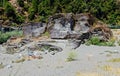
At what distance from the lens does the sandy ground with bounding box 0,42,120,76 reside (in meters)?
17.8

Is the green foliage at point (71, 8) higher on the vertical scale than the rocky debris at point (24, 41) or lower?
lower

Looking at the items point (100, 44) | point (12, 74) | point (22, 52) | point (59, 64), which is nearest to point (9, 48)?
point (22, 52)

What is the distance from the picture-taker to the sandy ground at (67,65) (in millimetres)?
17766

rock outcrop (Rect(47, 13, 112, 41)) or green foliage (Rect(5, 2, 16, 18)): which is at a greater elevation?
rock outcrop (Rect(47, 13, 112, 41))

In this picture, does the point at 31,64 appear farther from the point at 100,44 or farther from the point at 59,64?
the point at 100,44

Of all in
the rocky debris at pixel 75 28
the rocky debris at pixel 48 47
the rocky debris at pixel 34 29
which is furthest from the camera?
the rocky debris at pixel 34 29

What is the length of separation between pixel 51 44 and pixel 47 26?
15.6 feet

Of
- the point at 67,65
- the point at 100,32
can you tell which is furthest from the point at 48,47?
the point at 67,65

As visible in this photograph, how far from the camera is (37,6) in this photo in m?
63.8

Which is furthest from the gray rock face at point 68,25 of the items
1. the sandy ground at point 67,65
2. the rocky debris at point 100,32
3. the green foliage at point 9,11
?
the green foliage at point 9,11

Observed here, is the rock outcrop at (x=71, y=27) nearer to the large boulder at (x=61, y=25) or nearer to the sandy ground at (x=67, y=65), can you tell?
the large boulder at (x=61, y=25)

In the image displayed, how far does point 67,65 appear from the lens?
19.9 meters

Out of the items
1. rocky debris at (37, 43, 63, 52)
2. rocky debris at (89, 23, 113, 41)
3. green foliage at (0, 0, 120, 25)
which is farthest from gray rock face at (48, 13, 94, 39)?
green foliage at (0, 0, 120, 25)

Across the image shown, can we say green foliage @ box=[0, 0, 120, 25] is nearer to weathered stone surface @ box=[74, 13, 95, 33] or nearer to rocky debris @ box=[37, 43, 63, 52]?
weathered stone surface @ box=[74, 13, 95, 33]
